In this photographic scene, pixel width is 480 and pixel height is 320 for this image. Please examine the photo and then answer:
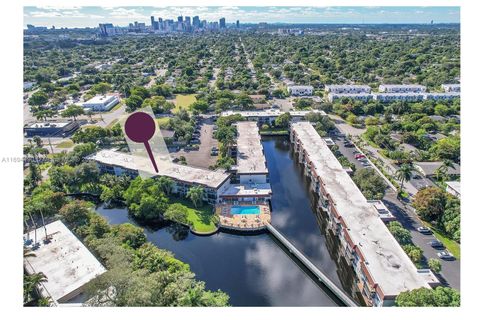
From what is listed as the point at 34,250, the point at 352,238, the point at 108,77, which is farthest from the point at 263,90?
the point at 34,250

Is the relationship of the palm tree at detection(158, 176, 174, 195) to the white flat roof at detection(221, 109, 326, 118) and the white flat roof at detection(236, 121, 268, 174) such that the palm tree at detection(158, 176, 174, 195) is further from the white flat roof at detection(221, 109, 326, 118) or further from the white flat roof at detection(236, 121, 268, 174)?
the white flat roof at detection(221, 109, 326, 118)

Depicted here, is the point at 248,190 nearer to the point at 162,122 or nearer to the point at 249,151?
the point at 249,151

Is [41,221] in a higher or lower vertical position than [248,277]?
higher

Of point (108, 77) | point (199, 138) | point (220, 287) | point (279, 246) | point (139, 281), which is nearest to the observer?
point (139, 281)

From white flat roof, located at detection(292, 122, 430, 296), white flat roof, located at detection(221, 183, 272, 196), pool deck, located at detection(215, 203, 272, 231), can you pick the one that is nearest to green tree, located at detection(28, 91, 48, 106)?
white flat roof, located at detection(221, 183, 272, 196)

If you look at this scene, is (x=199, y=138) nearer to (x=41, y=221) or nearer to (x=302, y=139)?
(x=302, y=139)

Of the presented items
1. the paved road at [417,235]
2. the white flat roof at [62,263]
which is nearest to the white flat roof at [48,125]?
the white flat roof at [62,263]
